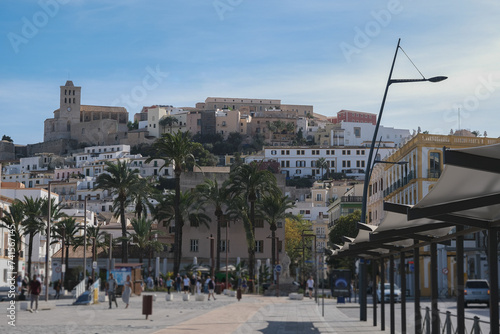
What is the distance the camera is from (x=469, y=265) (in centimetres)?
6269

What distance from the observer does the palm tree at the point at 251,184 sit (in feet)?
228

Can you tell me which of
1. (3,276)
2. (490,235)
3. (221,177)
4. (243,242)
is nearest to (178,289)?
(3,276)

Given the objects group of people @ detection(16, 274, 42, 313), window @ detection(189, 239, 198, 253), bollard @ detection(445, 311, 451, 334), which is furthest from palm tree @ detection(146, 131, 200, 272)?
bollard @ detection(445, 311, 451, 334)

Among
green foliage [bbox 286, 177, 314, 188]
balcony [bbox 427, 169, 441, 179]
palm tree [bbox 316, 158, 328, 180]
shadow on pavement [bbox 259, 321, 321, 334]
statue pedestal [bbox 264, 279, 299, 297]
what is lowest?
statue pedestal [bbox 264, 279, 299, 297]

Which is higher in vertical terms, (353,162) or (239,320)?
(353,162)

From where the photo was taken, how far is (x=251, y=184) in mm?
69375

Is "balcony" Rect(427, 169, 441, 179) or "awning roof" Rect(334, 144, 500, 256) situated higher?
"balcony" Rect(427, 169, 441, 179)

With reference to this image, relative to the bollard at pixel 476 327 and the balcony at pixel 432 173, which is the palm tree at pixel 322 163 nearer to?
the balcony at pixel 432 173

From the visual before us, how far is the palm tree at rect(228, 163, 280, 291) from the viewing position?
69.4 m

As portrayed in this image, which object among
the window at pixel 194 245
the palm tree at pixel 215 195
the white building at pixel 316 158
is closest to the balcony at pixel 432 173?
the palm tree at pixel 215 195

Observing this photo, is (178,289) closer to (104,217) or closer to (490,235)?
(490,235)

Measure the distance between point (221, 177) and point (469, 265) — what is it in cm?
3449

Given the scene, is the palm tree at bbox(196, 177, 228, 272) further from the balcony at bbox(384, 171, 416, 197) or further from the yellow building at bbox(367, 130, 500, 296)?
the yellow building at bbox(367, 130, 500, 296)

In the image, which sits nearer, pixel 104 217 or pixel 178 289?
pixel 178 289
